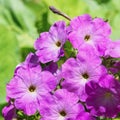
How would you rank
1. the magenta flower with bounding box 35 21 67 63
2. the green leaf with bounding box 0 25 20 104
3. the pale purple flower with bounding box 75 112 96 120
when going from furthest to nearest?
the green leaf with bounding box 0 25 20 104 → the magenta flower with bounding box 35 21 67 63 → the pale purple flower with bounding box 75 112 96 120

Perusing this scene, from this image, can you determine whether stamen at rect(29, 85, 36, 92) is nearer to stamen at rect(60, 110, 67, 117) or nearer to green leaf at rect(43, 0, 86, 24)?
stamen at rect(60, 110, 67, 117)

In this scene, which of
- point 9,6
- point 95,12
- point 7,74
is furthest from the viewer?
point 9,6

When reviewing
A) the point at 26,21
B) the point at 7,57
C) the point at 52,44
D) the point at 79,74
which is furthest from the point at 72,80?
the point at 26,21

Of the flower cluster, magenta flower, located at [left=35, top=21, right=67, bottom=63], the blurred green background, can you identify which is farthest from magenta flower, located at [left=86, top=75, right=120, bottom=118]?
the blurred green background

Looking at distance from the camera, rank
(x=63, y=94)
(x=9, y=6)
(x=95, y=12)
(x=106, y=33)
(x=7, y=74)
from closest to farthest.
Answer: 1. (x=63, y=94)
2. (x=106, y=33)
3. (x=7, y=74)
4. (x=95, y=12)
5. (x=9, y=6)

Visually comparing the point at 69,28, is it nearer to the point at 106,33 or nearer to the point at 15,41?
the point at 106,33

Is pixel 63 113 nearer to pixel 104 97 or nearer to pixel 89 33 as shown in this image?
pixel 104 97

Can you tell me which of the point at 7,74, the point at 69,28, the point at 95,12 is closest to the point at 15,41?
the point at 7,74

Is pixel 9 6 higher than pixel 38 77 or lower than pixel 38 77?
higher

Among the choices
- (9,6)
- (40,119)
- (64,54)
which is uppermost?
(9,6)
